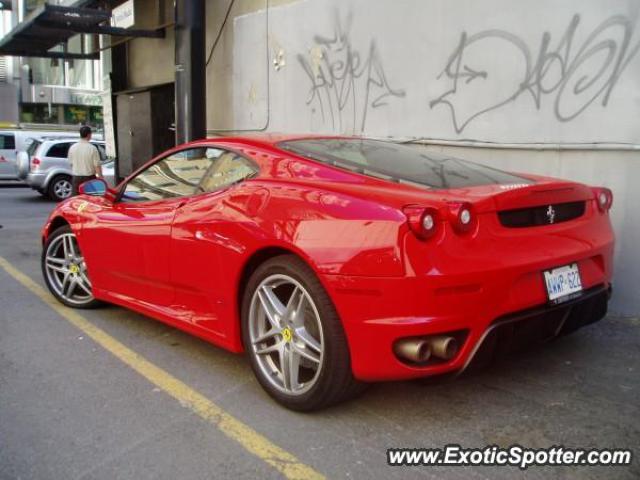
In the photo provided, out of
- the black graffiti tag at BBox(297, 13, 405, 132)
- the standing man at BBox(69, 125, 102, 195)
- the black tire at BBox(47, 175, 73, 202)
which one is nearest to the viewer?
the black graffiti tag at BBox(297, 13, 405, 132)

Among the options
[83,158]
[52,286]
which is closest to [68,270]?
[52,286]

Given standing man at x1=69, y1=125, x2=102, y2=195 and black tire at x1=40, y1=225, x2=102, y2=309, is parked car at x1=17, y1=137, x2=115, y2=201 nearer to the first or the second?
standing man at x1=69, y1=125, x2=102, y2=195

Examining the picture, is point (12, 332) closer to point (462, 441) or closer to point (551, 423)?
point (462, 441)

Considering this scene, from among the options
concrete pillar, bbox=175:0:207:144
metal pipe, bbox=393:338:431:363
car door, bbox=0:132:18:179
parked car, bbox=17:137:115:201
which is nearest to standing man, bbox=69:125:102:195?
concrete pillar, bbox=175:0:207:144

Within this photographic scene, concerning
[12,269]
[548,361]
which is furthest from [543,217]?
[12,269]

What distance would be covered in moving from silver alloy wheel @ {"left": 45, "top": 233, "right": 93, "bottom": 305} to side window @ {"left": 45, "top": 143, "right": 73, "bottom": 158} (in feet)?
35.5

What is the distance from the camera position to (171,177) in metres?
4.31

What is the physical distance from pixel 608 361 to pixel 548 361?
39cm

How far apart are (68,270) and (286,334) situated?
8.75ft

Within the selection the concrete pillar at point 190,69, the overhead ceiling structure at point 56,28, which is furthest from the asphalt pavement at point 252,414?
the overhead ceiling structure at point 56,28

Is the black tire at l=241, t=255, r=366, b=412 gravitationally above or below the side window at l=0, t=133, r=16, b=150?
below

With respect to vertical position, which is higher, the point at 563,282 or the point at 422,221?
the point at 422,221

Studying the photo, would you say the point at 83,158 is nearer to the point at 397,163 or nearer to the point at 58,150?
the point at 58,150

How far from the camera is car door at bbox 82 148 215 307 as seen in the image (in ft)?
13.2
